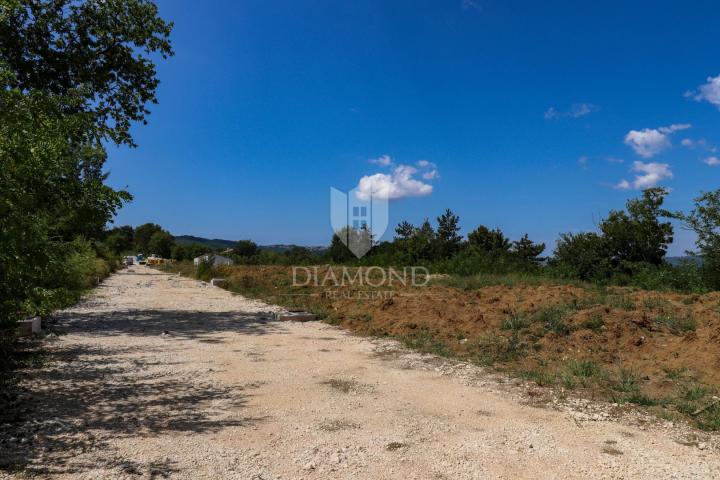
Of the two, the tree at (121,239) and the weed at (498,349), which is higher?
the tree at (121,239)

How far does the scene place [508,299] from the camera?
34.2 feet

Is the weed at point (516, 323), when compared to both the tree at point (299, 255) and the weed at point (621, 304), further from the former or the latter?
the tree at point (299, 255)

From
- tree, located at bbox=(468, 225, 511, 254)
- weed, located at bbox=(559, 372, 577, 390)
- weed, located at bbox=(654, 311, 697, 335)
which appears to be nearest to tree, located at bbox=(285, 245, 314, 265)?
tree, located at bbox=(468, 225, 511, 254)

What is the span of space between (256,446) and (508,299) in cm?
801

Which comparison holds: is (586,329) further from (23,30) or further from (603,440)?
(23,30)

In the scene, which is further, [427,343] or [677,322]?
[427,343]

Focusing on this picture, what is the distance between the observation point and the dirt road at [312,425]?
10.5 feet

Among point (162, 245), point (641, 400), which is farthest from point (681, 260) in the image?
point (162, 245)

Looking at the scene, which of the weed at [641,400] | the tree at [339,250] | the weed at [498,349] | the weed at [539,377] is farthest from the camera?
the tree at [339,250]

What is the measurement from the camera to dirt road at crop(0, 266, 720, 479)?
320 centimetres

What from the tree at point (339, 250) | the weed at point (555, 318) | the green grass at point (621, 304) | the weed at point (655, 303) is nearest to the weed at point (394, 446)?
the weed at point (555, 318)

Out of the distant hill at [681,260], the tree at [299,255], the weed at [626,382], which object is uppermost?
the tree at [299,255]

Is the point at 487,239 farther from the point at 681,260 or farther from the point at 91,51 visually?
the point at 91,51

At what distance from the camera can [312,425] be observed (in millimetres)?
4027
